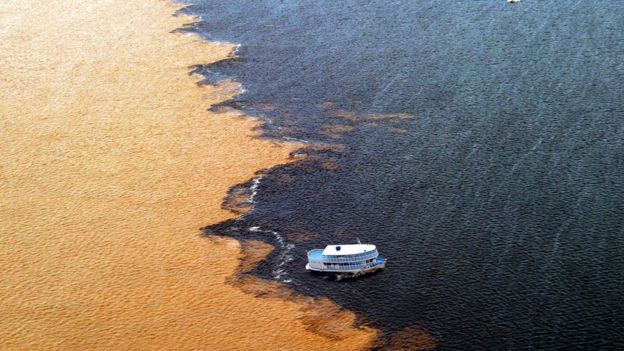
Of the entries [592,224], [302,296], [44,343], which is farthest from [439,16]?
[44,343]

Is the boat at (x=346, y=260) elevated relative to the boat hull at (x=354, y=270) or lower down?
elevated

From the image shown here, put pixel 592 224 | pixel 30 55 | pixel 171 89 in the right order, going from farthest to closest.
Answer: pixel 30 55 < pixel 171 89 < pixel 592 224

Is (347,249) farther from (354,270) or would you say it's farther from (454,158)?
(454,158)

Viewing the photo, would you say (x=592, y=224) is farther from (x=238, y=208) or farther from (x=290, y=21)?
(x=290, y=21)

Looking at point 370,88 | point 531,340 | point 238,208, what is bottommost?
point 531,340

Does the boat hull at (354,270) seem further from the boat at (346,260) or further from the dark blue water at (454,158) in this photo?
the dark blue water at (454,158)

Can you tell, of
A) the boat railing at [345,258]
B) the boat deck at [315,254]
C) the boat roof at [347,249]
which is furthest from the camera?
the boat deck at [315,254]

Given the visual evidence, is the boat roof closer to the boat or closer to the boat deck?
the boat

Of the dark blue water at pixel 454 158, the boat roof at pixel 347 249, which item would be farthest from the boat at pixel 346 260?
the dark blue water at pixel 454 158

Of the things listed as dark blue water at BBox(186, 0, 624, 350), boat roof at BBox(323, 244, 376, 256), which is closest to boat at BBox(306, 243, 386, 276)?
boat roof at BBox(323, 244, 376, 256)
